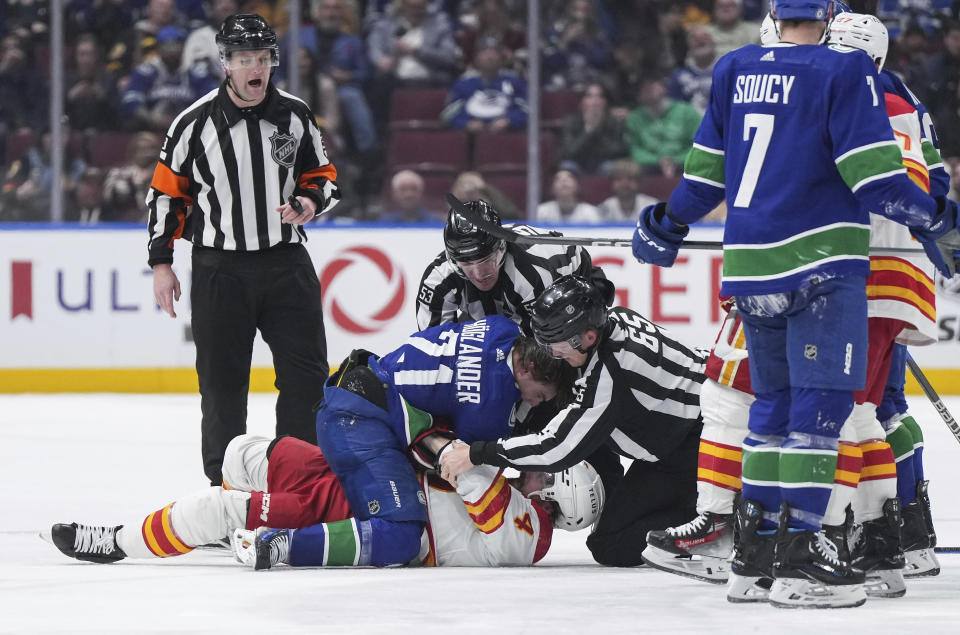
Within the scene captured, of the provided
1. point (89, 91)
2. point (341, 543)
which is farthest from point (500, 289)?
point (89, 91)

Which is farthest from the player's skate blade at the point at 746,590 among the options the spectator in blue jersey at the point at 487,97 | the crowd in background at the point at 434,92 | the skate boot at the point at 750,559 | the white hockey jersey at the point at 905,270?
the spectator in blue jersey at the point at 487,97

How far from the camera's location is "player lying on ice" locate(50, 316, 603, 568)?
3.50 m

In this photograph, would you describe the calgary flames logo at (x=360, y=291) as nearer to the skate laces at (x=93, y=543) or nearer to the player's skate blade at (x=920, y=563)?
the skate laces at (x=93, y=543)

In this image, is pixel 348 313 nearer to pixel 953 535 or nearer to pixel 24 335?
pixel 24 335

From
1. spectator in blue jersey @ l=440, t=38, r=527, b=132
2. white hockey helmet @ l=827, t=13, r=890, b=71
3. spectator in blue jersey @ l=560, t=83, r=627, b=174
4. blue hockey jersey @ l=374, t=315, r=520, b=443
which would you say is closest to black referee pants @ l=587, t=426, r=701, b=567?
blue hockey jersey @ l=374, t=315, r=520, b=443

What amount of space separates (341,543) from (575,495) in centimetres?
56

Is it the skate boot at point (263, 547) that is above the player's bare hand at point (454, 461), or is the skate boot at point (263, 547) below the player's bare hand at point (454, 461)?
below

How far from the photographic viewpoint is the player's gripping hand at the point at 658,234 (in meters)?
3.24

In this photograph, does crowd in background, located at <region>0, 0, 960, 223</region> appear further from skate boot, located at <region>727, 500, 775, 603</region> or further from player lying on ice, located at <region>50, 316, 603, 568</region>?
skate boot, located at <region>727, 500, 775, 603</region>

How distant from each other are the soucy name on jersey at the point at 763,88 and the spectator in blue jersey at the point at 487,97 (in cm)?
473

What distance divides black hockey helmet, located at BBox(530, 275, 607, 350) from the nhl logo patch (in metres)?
1.31

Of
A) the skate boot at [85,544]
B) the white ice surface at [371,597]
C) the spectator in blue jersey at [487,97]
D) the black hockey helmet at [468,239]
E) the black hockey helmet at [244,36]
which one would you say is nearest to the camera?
the white ice surface at [371,597]

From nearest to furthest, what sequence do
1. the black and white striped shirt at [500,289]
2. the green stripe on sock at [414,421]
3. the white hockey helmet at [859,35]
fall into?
1. the white hockey helmet at [859,35]
2. the green stripe on sock at [414,421]
3. the black and white striped shirt at [500,289]

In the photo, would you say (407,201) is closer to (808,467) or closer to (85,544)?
(85,544)
